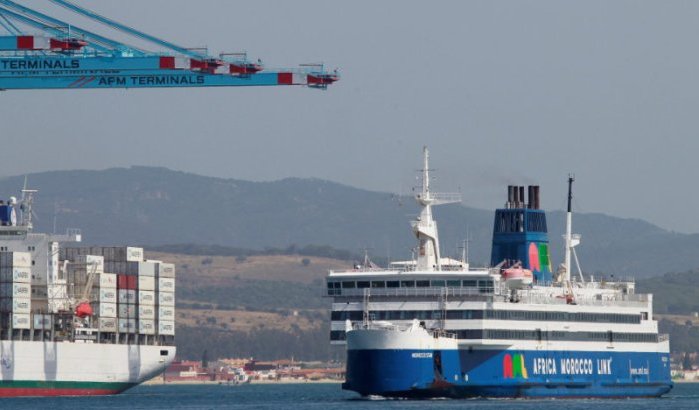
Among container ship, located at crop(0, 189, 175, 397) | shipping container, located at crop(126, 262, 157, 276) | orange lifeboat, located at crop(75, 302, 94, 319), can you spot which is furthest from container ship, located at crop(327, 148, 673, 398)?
shipping container, located at crop(126, 262, 157, 276)

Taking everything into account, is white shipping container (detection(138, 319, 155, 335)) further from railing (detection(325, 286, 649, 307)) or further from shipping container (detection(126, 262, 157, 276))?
railing (detection(325, 286, 649, 307))

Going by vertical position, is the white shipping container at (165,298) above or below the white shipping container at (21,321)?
above

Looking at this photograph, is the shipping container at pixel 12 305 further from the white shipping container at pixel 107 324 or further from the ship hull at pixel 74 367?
the white shipping container at pixel 107 324

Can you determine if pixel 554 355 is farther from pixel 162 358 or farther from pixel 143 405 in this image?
pixel 162 358

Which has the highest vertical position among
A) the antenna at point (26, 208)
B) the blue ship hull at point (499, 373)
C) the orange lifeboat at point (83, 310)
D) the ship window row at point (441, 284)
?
the antenna at point (26, 208)

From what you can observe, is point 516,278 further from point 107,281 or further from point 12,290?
point 107,281

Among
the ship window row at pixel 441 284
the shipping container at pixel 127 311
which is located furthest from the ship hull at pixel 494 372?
the shipping container at pixel 127 311

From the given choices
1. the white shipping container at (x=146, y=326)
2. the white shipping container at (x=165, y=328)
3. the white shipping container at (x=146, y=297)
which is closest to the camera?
the white shipping container at (x=146, y=297)
